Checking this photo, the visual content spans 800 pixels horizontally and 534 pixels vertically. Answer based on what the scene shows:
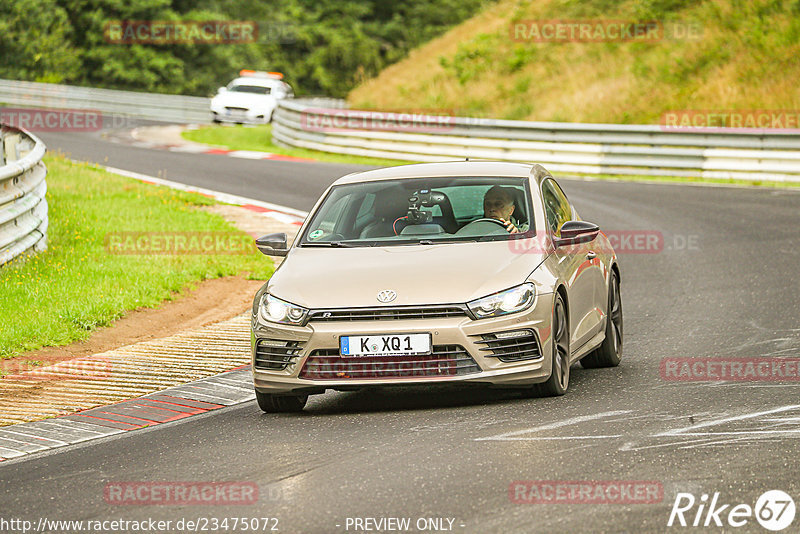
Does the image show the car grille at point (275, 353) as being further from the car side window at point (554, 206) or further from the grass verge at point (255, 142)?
the grass verge at point (255, 142)

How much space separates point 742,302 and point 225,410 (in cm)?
583

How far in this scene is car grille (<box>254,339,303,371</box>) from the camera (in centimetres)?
779

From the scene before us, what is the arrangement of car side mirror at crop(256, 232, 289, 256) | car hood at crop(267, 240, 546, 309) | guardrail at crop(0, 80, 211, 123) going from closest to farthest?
car hood at crop(267, 240, 546, 309), car side mirror at crop(256, 232, 289, 256), guardrail at crop(0, 80, 211, 123)

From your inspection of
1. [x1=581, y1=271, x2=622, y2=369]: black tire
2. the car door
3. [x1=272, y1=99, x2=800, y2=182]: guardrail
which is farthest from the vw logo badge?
[x1=272, y1=99, x2=800, y2=182]: guardrail

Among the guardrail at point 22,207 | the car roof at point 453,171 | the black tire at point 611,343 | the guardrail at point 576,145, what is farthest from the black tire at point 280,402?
the guardrail at point 576,145

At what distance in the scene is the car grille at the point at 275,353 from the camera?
25.6 feet

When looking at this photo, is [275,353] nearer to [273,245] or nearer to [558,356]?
[273,245]

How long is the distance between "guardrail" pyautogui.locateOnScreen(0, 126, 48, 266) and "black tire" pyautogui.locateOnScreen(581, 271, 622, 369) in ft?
20.4

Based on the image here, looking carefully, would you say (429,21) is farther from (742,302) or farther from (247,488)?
(247,488)

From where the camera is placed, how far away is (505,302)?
7668 mm

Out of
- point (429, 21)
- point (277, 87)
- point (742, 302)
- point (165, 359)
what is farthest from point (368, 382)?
point (429, 21)

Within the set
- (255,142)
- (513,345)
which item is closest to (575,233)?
(513,345)

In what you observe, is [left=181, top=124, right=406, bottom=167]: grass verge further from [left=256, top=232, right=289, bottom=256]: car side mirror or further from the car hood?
the car hood

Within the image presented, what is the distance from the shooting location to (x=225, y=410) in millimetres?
8508
